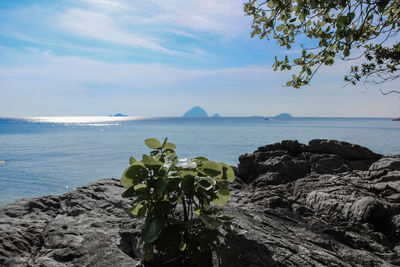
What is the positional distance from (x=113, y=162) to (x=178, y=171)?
2566cm

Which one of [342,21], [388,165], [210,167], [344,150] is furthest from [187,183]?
[344,150]

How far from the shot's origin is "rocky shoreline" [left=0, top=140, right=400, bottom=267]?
2.25 metres

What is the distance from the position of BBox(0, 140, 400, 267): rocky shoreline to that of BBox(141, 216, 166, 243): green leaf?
0.67 meters

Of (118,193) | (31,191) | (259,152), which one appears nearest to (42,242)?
(118,193)

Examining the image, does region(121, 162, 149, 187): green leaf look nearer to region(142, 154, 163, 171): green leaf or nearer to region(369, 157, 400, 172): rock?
region(142, 154, 163, 171): green leaf

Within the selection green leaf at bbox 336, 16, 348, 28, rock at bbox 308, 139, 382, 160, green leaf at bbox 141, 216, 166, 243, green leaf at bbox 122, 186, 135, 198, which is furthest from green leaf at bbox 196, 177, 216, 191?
rock at bbox 308, 139, 382, 160

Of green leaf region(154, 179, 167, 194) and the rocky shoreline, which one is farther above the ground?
green leaf region(154, 179, 167, 194)

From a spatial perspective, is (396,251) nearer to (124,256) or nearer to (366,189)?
(366,189)

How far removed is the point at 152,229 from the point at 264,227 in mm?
1485

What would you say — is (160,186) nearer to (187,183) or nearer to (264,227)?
(187,183)

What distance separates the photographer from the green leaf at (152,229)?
1.63m

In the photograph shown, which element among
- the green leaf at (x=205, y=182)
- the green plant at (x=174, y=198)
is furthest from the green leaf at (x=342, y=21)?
the green leaf at (x=205, y=182)

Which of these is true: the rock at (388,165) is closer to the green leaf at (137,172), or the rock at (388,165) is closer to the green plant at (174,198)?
the green plant at (174,198)

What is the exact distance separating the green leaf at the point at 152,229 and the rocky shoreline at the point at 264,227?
0.67 meters
